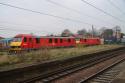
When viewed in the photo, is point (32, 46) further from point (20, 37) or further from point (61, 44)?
point (61, 44)

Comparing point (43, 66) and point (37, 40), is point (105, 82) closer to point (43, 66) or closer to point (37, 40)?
point (43, 66)

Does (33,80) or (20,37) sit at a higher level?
(20,37)

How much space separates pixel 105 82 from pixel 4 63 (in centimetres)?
827

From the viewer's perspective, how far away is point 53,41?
42.8 metres

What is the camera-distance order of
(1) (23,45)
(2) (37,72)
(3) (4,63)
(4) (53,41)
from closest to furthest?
(2) (37,72) → (3) (4,63) → (1) (23,45) → (4) (53,41)

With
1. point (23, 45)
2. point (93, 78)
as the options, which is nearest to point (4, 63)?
point (93, 78)

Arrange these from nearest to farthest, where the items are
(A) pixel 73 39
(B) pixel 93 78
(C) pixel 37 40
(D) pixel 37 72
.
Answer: (B) pixel 93 78
(D) pixel 37 72
(C) pixel 37 40
(A) pixel 73 39

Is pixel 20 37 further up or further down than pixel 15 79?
further up

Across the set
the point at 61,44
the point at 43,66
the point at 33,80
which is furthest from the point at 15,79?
the point at 61,44

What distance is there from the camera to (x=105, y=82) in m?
11.9

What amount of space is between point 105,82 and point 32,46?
84.0 feet

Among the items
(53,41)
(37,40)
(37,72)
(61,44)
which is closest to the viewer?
(37,72)

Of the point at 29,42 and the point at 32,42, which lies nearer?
the point at 29,42

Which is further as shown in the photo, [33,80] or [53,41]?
[53,41]
